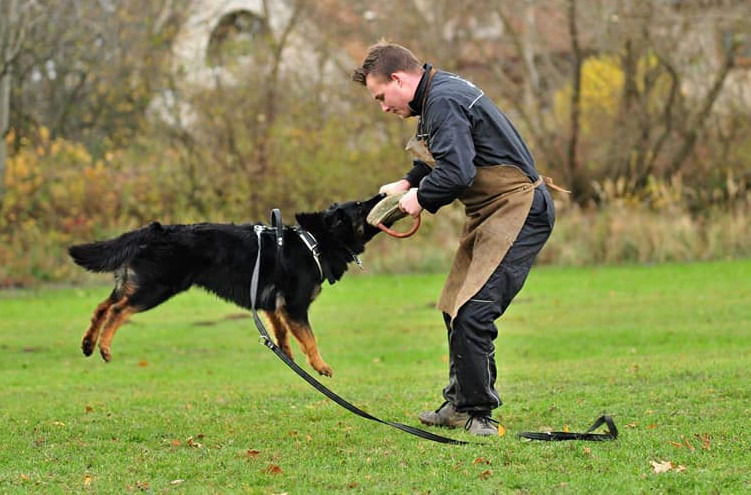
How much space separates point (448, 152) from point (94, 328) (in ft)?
9.24

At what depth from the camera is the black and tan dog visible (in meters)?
6.71

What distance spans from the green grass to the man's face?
5.95ft

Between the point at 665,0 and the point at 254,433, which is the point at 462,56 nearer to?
the point at 665,0

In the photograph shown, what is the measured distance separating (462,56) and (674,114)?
4.70m

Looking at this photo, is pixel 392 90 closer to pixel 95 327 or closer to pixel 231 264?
pixel 231 264

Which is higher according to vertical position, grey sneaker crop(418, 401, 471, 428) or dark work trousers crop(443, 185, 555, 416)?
dark work trousers crop(443, 185, 555, 416)

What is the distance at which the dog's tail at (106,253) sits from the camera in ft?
22.6

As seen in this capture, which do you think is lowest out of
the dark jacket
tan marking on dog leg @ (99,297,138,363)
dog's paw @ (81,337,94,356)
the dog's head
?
dog's paw @ (81,337,94,356)

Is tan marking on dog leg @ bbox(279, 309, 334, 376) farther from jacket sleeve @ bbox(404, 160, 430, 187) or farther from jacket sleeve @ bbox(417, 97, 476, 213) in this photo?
jacket sleeve @ bbox(417, 97, 476, 213)

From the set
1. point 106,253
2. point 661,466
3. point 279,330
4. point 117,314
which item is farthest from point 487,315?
point 106,253

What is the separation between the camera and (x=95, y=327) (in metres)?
6.86

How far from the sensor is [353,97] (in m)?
22.2

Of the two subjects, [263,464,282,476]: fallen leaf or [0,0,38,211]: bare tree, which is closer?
[263,464,282,476]: fallen leaf

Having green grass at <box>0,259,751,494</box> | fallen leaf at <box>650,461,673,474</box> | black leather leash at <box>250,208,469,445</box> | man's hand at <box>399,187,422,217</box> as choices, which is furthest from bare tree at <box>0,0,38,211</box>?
fallen leaf at <box>650,461,673,474</box>
